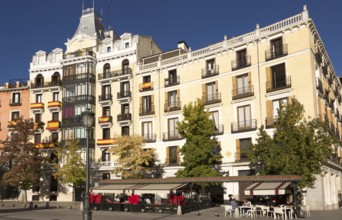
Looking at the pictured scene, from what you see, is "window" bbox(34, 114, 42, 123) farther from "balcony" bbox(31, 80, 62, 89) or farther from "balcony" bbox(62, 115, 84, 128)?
"balcony" bbox(62, 115, 84, 128)

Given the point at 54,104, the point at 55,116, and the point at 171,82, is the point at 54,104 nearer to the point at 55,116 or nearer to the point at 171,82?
the point at 55,116

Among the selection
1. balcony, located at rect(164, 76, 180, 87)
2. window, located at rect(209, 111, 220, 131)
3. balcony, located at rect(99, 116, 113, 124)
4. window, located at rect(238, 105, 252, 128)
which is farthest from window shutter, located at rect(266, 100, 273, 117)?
balcony, located at rect(99, 116, 113, 124)

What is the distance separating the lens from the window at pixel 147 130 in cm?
4719

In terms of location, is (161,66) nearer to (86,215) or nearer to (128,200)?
(128,200)

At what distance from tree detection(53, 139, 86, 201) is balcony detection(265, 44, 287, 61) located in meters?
24.5

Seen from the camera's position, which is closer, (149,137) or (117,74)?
(149,137)

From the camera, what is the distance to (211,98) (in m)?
43.1

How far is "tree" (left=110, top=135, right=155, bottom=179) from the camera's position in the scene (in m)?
43.0

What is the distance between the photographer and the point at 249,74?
131ft

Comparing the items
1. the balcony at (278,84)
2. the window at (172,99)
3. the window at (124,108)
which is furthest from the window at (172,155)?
the balcony at (278,84)

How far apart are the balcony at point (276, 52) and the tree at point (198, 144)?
797 cm

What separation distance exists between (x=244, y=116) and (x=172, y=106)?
30.6 feet

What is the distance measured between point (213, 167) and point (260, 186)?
13.7 metres

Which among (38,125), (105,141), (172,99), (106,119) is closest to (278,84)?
(172,99)
